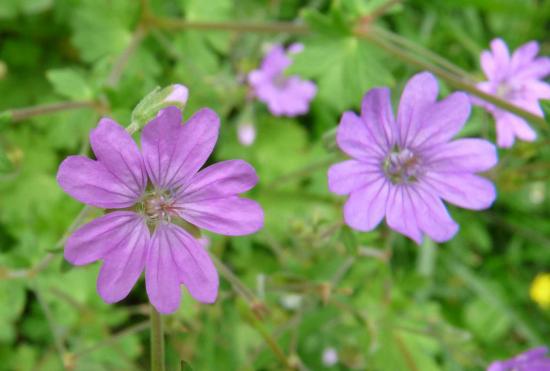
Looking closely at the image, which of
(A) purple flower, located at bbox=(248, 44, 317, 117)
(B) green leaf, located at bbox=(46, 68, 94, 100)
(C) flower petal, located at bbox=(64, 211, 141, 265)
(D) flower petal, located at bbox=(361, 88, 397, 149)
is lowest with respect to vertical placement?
(C) flower petal, located at bbox=(64, 211, 141, 265)

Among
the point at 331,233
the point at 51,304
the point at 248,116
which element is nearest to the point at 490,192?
the point at 331,233

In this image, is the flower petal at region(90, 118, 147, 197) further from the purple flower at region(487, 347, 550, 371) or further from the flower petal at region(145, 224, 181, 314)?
the purple flower at region(487, 347, 550, 371)

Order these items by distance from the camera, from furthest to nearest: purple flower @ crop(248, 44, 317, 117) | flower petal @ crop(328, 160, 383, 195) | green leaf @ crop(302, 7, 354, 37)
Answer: purple flower @ crop(248, 44, 317, 117) → green leaf @ crop(302, 7, 354, 37) → flower petal @ crop(328, 160, 383, 195)

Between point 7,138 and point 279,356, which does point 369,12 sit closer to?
point 279,356

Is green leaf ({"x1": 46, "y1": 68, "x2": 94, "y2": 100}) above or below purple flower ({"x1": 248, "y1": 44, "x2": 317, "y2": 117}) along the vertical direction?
below

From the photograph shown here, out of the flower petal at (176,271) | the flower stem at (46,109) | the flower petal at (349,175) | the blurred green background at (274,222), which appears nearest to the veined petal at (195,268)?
the flower petal at (176,271)

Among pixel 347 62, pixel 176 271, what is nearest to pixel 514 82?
pixel 347 62

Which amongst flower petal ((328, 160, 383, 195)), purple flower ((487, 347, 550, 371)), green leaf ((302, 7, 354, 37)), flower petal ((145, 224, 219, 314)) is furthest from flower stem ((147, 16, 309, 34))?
purple flower ((487, 347, 550, 371))

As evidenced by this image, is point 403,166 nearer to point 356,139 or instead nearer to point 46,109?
point 356,139
